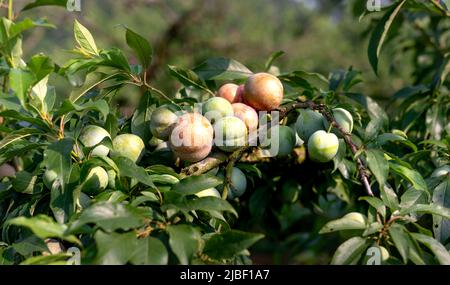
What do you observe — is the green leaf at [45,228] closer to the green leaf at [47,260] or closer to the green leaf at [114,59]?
the green leaf at [47,260]

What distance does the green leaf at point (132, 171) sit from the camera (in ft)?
2.74

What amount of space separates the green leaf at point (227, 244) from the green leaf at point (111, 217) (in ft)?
0.37

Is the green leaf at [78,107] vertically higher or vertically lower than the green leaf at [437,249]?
higher

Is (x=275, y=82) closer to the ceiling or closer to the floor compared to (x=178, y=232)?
closer to the ceiling

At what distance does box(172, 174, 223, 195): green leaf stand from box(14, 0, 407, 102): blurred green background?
38 centimetres

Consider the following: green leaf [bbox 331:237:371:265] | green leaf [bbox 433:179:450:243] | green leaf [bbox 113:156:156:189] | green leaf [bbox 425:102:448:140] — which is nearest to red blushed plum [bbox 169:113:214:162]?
green leaf [bbox 113:156:156:189]

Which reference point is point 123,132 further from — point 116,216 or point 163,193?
point 116,216

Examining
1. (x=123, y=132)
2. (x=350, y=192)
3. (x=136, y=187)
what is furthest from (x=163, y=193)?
(x=350, y=192)

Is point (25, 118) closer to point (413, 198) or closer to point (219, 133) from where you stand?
point (219, 133)

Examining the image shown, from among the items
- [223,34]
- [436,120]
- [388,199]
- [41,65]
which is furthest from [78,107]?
[223,34]

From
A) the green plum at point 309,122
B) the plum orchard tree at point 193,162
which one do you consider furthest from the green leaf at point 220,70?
the green plum at point 309,122

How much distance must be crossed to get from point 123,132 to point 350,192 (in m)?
0.59

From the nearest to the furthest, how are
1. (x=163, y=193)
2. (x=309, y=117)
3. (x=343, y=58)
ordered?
1. (x=163, y=193)
2. (x=309, y=117)
3. (x=343, y=58)

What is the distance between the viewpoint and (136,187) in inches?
36.3
